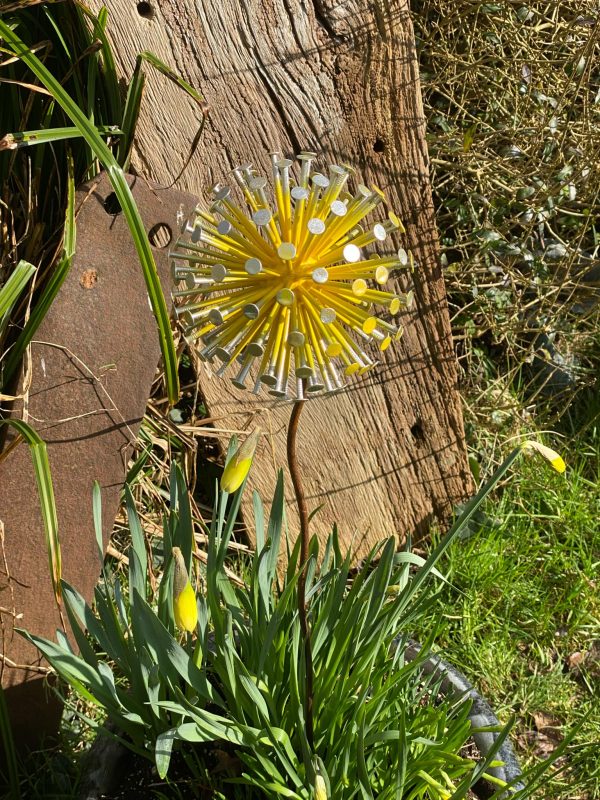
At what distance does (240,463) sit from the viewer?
2.91 feet

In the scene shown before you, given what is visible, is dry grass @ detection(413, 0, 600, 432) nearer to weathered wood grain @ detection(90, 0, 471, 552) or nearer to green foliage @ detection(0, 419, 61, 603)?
weathered wood grain @ detection(90, 0, 471, 552)

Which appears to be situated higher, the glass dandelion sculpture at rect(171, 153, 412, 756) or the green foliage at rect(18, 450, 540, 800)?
the glass dandelion sculpture at rect(171, 153, 412, 756)

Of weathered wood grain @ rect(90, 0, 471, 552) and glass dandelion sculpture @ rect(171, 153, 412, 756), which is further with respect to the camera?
weathered wood grain @ rect(90, 0, 471, 552)

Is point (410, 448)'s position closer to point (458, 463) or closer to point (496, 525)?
point (458, 463)

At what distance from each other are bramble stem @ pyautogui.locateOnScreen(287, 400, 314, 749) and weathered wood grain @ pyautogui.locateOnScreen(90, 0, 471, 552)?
0.88 metres

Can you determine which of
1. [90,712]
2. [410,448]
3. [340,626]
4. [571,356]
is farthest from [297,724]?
[571,356]

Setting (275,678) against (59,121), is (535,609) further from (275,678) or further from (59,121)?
(59,121)

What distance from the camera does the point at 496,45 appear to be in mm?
2135

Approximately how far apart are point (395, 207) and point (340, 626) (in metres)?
1.03

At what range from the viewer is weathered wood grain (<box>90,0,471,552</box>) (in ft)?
5.36

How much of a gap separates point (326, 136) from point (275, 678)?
1150mm

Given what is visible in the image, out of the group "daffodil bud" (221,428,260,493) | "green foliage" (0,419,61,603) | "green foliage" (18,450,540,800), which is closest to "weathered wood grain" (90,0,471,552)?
"green foliage" (0,419,61,603)

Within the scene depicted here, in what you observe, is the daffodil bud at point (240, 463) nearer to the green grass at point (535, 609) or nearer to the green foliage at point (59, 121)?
the green foliage at point (59, 121)

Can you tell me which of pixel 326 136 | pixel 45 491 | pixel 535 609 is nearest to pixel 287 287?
pixel 45 491
